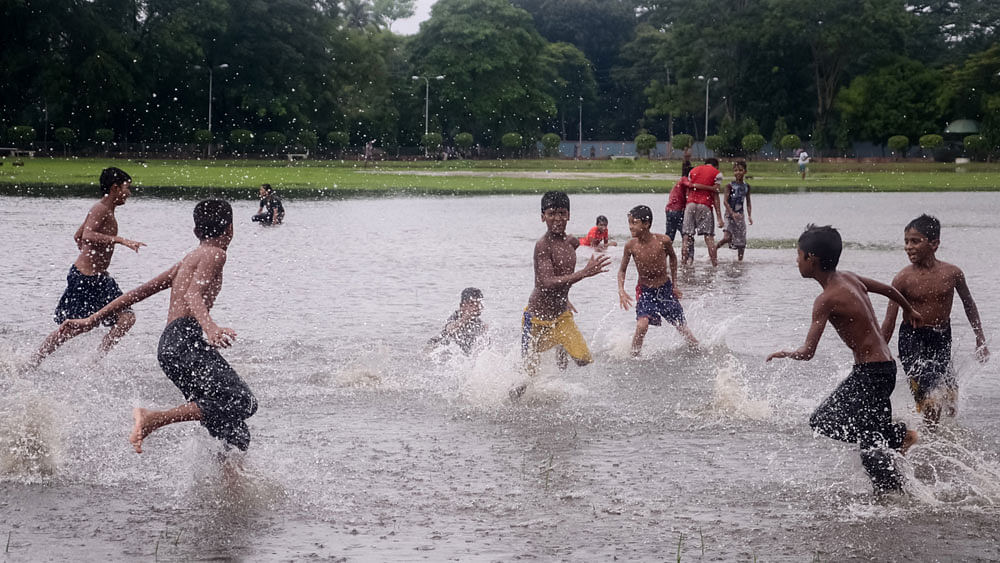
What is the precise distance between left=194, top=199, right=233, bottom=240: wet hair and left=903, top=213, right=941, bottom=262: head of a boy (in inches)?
146

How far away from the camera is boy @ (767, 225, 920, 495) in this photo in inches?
232

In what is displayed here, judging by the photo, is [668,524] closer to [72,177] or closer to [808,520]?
[808,520]

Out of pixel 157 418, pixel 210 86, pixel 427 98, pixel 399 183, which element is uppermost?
pixel 210 86

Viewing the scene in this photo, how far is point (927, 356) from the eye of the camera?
7215 mm

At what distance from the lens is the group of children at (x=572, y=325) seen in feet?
19.4

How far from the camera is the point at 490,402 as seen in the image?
8.18 metres

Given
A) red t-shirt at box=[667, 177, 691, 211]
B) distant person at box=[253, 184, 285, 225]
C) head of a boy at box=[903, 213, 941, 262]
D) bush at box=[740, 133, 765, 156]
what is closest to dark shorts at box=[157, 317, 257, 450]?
head of a boy at box=[903, 213, 941, 262]

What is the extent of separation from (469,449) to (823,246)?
2302mm

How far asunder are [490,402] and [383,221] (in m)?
16.6

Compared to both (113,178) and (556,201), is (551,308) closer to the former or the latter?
(556,201)

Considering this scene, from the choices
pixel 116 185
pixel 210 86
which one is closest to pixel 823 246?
pixel 116 185

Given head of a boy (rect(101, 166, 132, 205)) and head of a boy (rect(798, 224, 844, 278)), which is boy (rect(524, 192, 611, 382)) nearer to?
head of a boy (rect(798, 224, 844, 278))

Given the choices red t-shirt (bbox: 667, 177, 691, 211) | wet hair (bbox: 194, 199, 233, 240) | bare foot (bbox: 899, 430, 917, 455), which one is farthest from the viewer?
red t-shirt (bbox: 667, 177, 691, 211)

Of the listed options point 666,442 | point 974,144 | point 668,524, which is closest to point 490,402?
point 666,442
